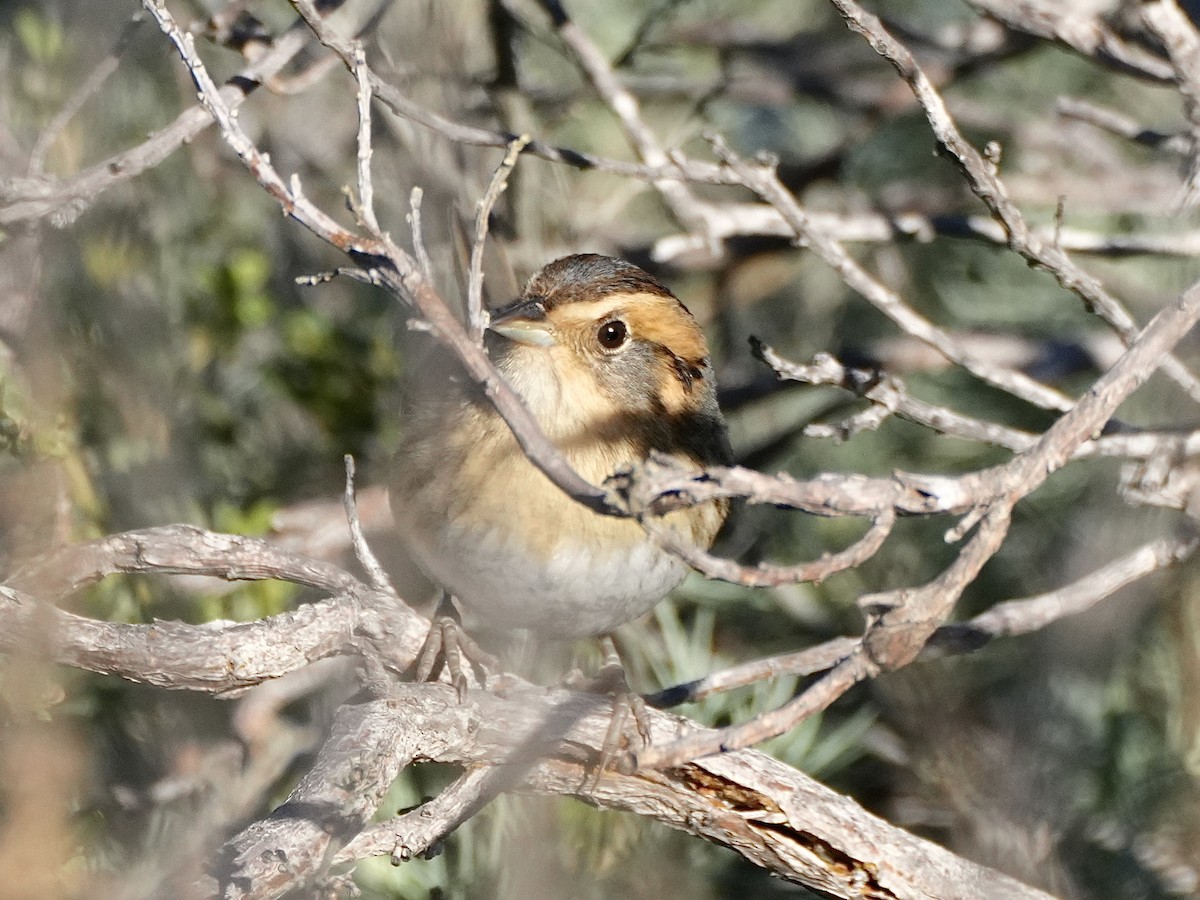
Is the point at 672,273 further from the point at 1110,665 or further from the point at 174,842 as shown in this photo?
the point at 174,842

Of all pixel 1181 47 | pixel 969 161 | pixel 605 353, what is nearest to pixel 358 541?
pixel 605 353

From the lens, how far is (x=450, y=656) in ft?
10.6

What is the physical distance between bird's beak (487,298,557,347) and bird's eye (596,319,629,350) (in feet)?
0.54

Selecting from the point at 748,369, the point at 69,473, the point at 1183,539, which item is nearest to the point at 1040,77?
the point at 748,369

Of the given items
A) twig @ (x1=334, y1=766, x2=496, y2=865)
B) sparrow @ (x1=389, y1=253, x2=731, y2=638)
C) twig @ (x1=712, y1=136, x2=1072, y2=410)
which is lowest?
twig @ (x1=334, y1=766, x2=496, y2=865)

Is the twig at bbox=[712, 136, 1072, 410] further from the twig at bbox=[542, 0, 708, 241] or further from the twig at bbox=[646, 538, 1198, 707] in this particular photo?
the twig at bbox=[542, 0, 708, 241]

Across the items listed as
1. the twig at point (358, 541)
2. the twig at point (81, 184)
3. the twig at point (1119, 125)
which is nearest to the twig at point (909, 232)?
the twig at point (1119, 125)

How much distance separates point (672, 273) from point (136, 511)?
2.10 m

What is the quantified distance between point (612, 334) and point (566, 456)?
0.41 meters

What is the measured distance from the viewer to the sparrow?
3354 millimetres

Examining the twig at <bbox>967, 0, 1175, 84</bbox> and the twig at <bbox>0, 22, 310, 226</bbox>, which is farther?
the twig at <bbox>967, 0, 1175, 84</bbox>

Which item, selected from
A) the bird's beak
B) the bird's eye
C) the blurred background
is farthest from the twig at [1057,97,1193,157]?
the bird's beak

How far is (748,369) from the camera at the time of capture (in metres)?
5.10

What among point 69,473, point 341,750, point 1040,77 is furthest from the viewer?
point 1040,77
